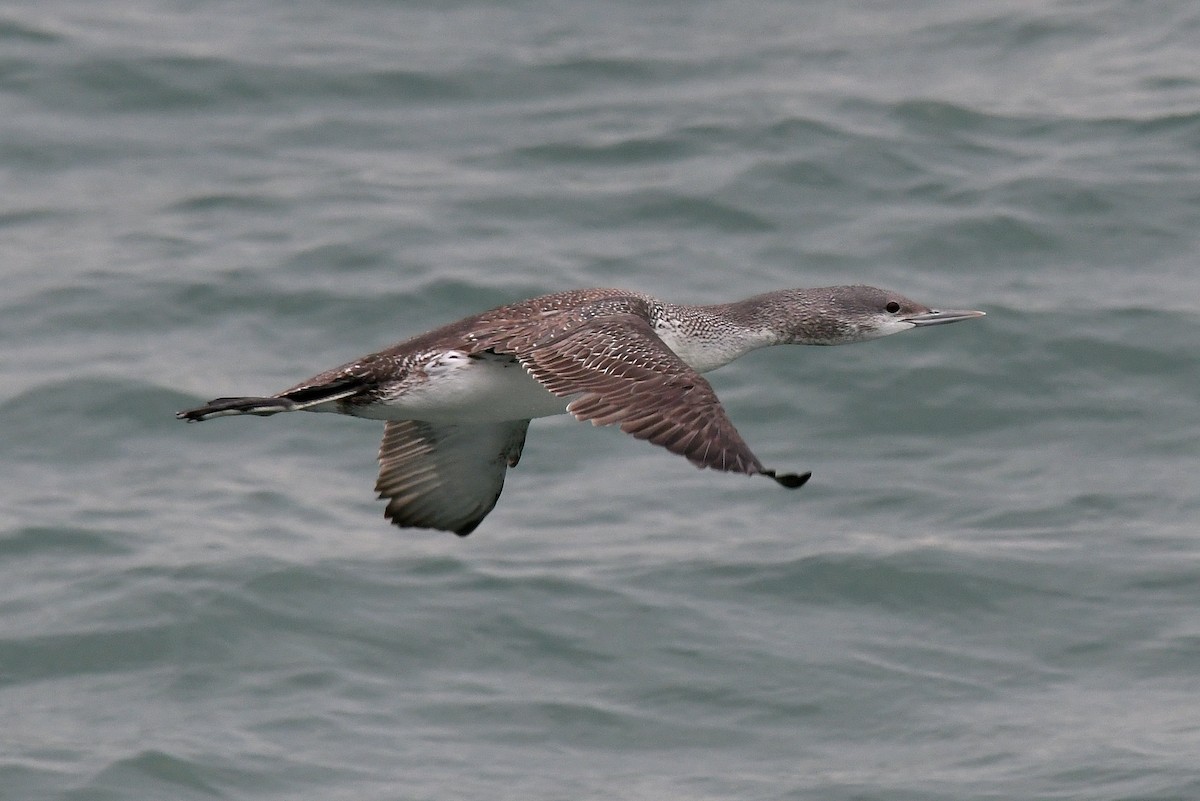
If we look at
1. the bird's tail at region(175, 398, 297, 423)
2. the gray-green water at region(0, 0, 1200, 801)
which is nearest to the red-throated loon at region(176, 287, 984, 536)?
the bird's tail at region(175, 398, 297, 423)

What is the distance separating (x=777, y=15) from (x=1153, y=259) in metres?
6.30

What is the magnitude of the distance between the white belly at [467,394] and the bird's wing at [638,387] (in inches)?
11.8

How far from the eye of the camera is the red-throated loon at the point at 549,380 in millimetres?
9688

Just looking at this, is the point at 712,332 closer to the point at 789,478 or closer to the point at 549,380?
the point at 549,380

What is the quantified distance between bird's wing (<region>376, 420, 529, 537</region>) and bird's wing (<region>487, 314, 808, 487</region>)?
5.51 feet

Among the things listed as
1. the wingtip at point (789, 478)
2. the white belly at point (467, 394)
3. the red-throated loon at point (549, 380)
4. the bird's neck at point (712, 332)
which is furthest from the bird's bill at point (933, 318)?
the wingtip at point (789, 478)

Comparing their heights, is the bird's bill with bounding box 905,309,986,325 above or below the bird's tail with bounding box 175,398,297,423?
above

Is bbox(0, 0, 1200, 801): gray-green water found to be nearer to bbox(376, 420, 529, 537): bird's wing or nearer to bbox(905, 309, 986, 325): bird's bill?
bbox(376, 420, 529, 537): bird's wing

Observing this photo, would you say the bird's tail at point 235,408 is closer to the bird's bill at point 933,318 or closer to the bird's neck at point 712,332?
the bird's neck at point 712,332

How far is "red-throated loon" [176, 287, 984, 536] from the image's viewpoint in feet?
31.8

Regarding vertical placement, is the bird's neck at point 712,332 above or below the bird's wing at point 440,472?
above

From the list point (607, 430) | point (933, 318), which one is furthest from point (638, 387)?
point (607, 430)

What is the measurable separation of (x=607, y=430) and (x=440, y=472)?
3.95m

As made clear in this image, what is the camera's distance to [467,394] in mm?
11266
